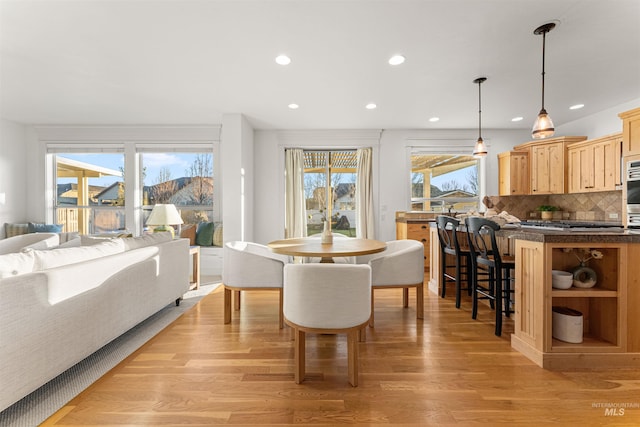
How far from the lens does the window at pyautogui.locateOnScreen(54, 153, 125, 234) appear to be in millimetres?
5066

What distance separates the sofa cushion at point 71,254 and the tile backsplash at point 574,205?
576cm

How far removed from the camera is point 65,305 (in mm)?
1541

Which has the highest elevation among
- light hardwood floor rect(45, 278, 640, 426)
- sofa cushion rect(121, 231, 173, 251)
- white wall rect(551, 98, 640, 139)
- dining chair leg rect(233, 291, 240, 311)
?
white wall rect(551, 98, 640, 139)

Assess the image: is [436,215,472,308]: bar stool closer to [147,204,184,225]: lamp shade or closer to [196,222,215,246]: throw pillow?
[147,204,184,225]: lamp shade

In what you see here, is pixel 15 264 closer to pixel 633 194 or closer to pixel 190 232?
pixel 190 232

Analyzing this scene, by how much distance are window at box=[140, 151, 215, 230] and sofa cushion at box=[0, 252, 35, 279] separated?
11.7ft

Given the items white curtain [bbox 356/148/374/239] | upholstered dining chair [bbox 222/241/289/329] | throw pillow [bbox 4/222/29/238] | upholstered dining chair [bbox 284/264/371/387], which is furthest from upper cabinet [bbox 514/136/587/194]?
throw pillow [bbox 4/222/29/238]

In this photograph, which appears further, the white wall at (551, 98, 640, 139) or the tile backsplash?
the tile backsplash

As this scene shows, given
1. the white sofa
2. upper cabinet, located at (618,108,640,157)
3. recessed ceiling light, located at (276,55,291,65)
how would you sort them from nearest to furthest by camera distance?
the white sofa, recessed ceiling light, located at (276,55,291,65), upper cabinet, located at (618,108,640,157)

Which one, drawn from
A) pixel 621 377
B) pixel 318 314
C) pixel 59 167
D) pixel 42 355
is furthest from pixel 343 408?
pixel 59 167

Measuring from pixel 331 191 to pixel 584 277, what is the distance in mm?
4010

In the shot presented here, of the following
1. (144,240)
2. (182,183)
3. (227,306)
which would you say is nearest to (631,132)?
(227,306)

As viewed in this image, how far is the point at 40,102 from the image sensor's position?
150 inches

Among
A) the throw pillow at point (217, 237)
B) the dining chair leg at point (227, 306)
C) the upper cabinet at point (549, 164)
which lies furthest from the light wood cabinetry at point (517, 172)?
the throw pillow at point (217, 237)
